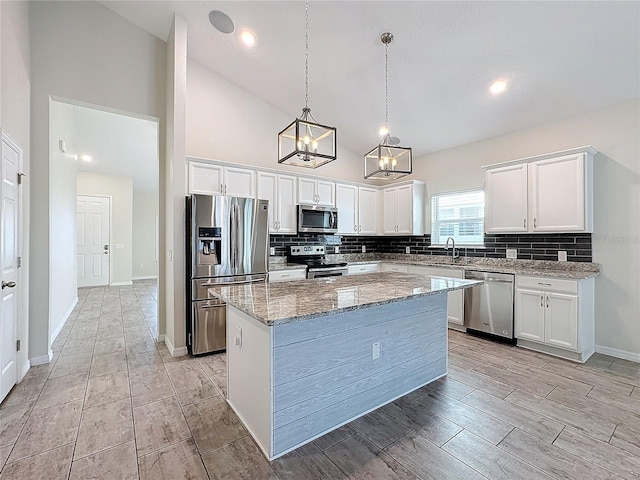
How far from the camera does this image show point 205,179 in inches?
149

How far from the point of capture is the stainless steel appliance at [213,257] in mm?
3354

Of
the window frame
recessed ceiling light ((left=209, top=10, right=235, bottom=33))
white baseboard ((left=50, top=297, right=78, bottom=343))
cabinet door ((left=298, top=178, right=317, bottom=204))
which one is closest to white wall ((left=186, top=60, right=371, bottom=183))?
cabinet door ((left=298, top=178, right=317, bottom=204))

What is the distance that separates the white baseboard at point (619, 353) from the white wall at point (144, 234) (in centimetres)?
1072

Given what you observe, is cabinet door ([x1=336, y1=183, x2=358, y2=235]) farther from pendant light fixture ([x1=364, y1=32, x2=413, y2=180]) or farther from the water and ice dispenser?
the water and ice dispenser

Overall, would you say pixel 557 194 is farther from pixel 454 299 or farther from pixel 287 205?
pixel 287 205

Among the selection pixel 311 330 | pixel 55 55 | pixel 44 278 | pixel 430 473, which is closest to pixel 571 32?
pixel 311 330

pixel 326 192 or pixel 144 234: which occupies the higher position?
pixel 326 192

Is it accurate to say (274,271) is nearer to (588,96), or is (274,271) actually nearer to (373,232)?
(373,232)

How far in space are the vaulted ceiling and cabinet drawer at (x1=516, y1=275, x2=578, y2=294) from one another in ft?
6.64

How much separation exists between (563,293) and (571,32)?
253cm

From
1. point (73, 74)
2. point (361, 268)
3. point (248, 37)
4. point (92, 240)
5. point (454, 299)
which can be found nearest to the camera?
point (73, 74)

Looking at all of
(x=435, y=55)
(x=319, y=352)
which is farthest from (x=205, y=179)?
(x=435, y=55)

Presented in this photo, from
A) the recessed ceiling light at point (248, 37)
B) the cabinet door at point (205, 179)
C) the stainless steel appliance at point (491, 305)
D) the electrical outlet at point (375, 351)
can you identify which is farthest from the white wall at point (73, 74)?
the stainless steel appliance at point (491, 305)

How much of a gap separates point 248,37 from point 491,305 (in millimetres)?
4446
